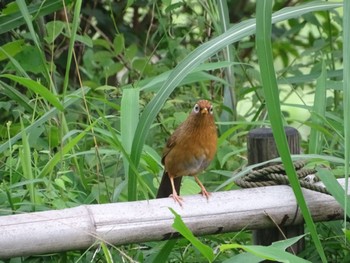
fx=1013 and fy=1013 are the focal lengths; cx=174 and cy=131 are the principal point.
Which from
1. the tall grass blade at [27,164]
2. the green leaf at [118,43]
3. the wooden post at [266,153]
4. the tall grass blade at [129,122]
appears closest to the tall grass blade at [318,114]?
the wooden post at [266,153]

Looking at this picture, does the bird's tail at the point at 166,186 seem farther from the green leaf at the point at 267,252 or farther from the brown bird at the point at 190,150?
the green leaf at the point at 267,252

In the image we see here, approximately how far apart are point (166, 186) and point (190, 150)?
150 millimetres

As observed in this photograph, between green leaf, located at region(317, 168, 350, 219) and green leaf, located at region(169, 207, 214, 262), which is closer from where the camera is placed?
green leaf, located at region(169, 207, 214, 262)

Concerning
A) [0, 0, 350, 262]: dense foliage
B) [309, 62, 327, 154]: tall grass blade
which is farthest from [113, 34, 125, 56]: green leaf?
[309, 62, 327, 154]: tall grass blade

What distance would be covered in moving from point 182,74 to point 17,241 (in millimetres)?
750

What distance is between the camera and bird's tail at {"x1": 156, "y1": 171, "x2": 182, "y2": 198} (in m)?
3.43

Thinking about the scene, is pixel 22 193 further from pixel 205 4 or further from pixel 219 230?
pixel 205 4

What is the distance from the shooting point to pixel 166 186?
348 cm

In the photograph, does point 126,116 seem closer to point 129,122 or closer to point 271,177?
point 129,122

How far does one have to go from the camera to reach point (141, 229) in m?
2.79

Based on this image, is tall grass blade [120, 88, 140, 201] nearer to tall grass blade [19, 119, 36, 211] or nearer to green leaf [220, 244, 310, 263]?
tall grass blade [19, 119, 36, 211]

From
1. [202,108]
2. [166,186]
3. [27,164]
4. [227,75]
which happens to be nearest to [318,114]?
[202,108]

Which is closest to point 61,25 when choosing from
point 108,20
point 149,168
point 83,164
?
point 83,164

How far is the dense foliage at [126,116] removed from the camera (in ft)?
10.3
